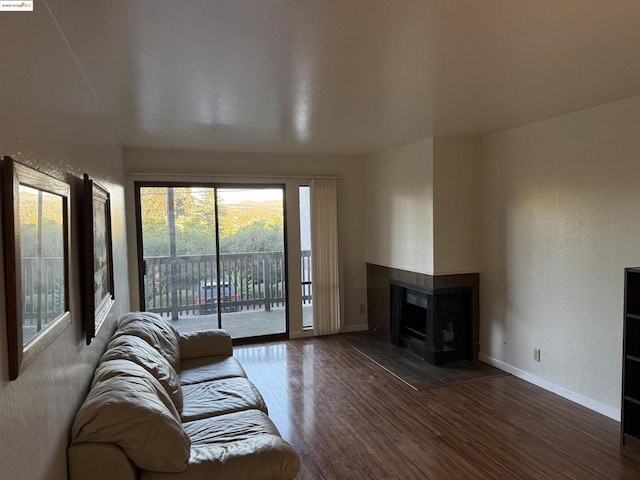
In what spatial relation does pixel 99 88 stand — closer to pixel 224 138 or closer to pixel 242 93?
pixel 242 93

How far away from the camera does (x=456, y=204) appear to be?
14.6 ft

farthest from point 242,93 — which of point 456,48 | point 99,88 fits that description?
point 456,48

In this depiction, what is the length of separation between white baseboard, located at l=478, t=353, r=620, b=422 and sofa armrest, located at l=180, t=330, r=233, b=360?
8.76 ft

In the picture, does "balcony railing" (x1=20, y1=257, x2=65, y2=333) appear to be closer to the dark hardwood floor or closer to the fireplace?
the dark hardwood floor

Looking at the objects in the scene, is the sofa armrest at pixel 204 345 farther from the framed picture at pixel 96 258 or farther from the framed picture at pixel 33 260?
the framed picture at pixel 33 260

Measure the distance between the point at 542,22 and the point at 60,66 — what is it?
2078 millimetres

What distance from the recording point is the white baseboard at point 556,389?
10.6 feet

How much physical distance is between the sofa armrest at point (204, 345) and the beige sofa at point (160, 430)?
757 millimetres

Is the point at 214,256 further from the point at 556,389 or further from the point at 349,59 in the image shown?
the point at 556,389

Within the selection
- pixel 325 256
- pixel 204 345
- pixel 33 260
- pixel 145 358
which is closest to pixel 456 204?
pixel 325 256

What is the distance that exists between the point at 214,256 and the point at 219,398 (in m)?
2.78

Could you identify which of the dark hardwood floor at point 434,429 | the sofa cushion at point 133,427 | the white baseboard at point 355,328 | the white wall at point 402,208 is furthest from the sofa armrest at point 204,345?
the white baseboard at point 355,328

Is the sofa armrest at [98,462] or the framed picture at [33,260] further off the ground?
the framed picture at [33,260]

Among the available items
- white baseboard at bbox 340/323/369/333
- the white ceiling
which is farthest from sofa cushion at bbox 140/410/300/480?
white baseboard at bbox 340/323/369/333
